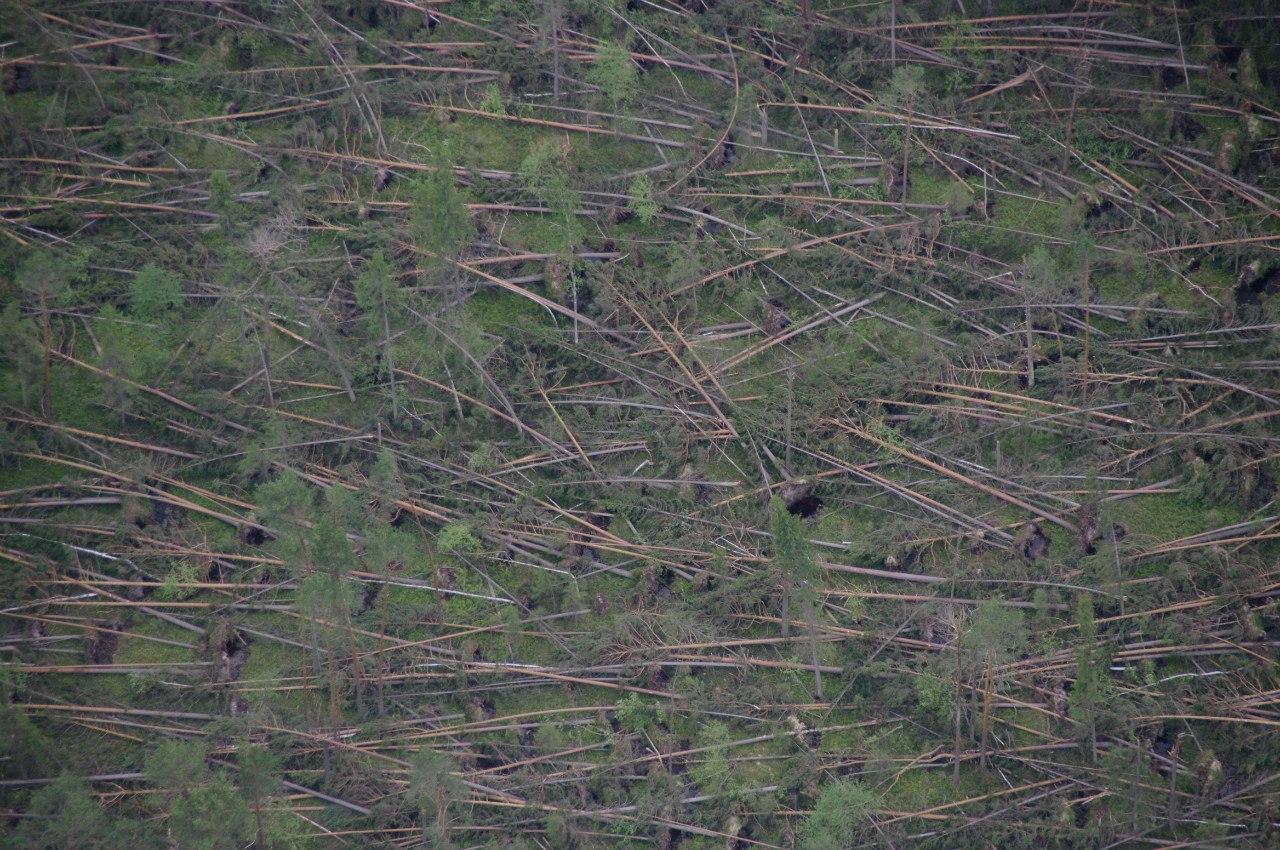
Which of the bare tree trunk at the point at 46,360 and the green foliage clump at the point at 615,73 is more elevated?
the green foliage clump at the point at 615,73

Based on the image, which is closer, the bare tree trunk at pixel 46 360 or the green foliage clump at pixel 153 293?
the bare tree trunk at pixel 46 360

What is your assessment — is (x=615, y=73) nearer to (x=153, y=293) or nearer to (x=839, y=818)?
(x=153, y=293)

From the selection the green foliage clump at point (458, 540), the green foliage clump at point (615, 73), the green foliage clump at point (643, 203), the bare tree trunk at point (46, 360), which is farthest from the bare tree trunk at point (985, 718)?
the bare tree trunk at point (46, 360)

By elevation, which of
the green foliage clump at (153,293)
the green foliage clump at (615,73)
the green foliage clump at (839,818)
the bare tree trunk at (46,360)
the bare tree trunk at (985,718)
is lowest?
the green foliage clump at (839,818)

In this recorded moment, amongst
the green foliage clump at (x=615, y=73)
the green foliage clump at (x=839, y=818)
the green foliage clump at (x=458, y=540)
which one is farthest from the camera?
the green foliage clump at (x=615, y=73)

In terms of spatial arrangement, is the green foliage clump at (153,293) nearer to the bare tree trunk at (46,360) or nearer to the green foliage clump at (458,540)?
the bare tree trunk at (46,360)

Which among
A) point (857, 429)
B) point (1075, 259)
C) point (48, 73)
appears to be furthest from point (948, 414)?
point (48, 73)

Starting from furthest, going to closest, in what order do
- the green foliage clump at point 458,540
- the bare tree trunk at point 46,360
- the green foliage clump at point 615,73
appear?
1. the green foliage clump at point 615,73
2. the bare tree trunk at point 46,360
3. the green foliage clump at point 458,540

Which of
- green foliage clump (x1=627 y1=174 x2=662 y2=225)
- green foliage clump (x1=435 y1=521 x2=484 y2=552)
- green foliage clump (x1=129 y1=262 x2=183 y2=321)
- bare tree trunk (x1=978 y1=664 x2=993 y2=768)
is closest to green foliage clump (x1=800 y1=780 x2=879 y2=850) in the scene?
bare tree trunk (x1=978 y1=664 x2=993 y2=768)

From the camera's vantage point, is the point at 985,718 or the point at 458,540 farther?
the point at 458,540

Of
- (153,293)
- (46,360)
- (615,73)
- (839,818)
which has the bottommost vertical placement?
(839,818)

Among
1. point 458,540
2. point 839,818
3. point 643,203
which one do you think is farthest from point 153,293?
point 839,818

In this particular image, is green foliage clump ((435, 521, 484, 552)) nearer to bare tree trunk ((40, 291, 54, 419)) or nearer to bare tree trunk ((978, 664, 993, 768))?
bare tree trunk ((40, 291, 54, 419))

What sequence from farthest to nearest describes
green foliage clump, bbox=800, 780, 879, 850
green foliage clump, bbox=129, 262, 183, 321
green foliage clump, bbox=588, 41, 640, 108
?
1. green foliage clump, bbox=588, 41, 640, 108
2. green foliage clump, bbox=129, 262, 183, 321
3. green foliage clump, bbox=800, 780, 879, 850
